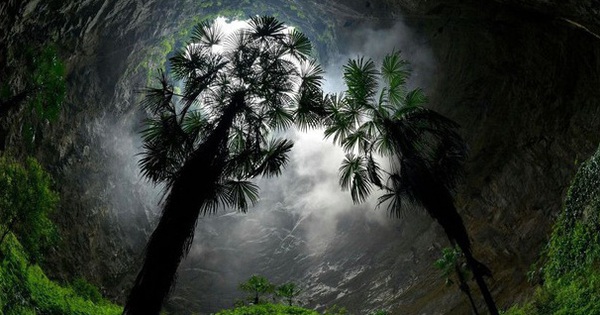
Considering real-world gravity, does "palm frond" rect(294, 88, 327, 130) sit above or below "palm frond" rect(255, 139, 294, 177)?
above

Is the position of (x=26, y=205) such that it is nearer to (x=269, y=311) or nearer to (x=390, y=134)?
(x=269, y=311)

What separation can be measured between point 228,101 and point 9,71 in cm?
811

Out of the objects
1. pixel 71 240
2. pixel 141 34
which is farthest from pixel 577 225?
pixel 141 34

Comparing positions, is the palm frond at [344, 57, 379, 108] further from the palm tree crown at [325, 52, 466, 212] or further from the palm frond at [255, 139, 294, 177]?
the palm frond at [255, 139, 294, 177]

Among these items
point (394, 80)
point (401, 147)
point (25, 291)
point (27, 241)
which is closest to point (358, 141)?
point (401, 147)

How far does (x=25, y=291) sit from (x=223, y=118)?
6.33m

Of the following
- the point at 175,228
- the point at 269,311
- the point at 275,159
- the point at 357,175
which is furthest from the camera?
the point at 269,311

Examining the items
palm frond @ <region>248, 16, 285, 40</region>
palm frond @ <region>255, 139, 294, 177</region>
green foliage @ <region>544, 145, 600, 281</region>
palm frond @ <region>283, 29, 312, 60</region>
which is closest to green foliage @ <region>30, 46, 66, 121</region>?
palm frond @ <region>248, 16, 285, 40</region>

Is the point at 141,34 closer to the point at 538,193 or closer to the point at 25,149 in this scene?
the point at 25,149

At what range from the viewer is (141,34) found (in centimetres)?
2186

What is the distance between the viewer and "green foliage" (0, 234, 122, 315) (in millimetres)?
8375

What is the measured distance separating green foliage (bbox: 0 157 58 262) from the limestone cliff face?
3.57 meters

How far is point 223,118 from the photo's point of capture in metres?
7.61

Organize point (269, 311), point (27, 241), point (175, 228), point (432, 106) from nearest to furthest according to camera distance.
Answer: point (175, 228), point (269, 311), point (27, 241), point (432, 106)
